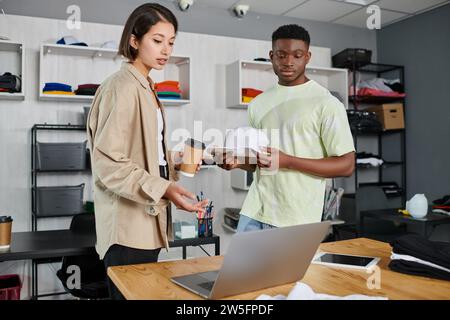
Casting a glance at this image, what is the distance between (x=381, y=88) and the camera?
456cm

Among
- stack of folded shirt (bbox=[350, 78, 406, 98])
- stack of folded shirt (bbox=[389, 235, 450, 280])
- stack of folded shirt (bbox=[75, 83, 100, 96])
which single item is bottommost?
stack of folded shirt (bbox=[389, 235, 450, 280])

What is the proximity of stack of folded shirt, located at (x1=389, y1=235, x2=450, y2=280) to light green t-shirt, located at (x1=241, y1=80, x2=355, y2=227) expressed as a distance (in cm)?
42

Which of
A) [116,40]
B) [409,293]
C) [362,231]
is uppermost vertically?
[116,40]

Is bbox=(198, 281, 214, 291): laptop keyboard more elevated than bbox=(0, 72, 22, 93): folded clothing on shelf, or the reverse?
bbox=(0, 72, 22, 93): folded clothing on shelf

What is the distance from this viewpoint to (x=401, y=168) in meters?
4.75

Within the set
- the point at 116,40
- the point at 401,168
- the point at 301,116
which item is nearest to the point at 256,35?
the point at 116,40

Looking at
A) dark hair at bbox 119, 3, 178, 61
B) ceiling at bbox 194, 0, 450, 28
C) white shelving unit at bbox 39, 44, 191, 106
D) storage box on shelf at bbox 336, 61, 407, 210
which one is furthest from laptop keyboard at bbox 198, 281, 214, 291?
storage box on shelf at bbox 336, 61, 407, 210

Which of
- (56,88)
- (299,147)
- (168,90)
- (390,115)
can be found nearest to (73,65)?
(56,88)

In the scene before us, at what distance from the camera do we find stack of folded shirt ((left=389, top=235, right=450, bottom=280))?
3.66ft

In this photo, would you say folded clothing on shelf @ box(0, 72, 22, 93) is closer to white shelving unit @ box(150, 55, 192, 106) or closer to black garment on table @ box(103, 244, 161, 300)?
white shelving unit @ box(150, 55, 192, 106)

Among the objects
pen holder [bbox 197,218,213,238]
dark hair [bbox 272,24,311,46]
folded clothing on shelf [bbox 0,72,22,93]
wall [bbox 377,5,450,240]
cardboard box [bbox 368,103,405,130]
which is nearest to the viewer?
dark hair [bbox 272,24,311,46]

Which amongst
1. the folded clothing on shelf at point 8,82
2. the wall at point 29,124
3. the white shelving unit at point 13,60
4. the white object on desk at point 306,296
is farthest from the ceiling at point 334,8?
the white object on desk at point 306,296

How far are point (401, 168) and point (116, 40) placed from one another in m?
3.24

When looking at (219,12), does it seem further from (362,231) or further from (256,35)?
(362,231)
